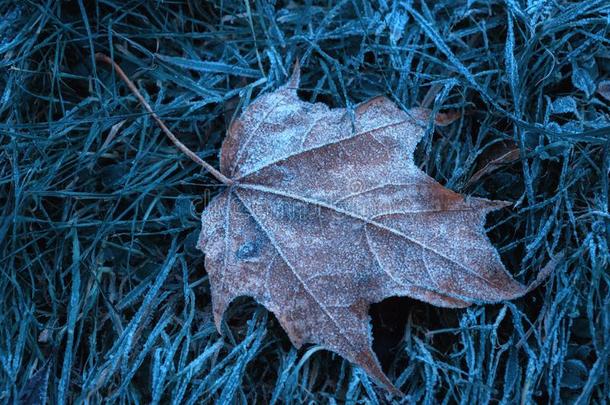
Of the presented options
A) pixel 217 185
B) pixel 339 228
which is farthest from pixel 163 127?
pixel 339 228

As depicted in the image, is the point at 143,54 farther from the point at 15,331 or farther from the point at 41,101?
the point at 15,331

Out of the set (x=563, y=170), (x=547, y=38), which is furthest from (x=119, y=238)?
(x=547, y=38)

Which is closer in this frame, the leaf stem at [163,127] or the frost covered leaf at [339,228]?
the frost covered leaf at [339,228]

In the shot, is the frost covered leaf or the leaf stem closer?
the frost covered leaf

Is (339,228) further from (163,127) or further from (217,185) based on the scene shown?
(163,127)
